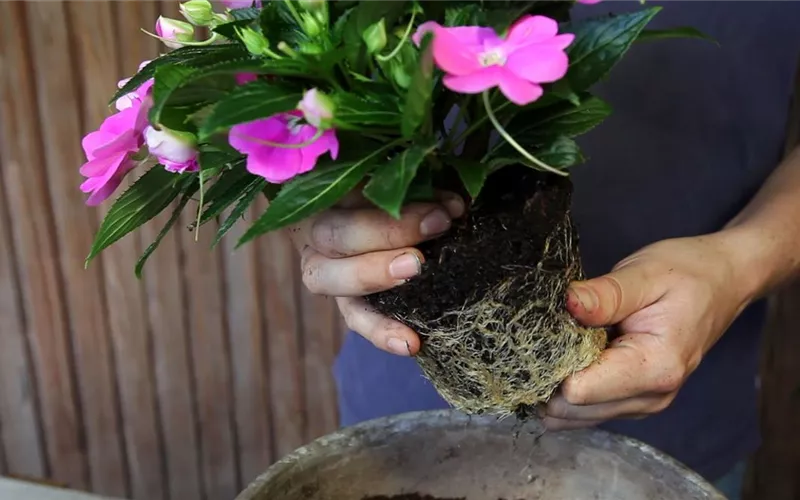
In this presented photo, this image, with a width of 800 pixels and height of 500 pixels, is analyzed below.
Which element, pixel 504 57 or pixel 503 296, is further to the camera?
pixel 503 296

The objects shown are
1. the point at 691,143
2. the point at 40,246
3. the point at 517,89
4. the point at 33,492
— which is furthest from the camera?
the point at 40,246

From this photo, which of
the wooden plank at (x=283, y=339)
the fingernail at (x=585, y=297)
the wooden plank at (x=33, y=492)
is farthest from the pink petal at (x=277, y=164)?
the wooden plank at (x=283, y=339)

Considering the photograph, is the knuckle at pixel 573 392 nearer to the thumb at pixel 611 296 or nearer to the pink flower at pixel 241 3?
the thumb at pixel 611 296

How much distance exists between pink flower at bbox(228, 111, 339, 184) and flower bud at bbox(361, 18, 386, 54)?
0.05 metres

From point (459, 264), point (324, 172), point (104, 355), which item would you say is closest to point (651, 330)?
A: point (459, 264)

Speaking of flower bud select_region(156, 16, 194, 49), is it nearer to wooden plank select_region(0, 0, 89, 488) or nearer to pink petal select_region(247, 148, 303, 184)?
pink petal select_region(247, 148, 303, 184)

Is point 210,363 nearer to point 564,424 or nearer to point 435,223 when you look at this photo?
point 564,424

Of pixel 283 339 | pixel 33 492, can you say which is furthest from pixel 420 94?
pixel 283 339

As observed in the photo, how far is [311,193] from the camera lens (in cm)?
42

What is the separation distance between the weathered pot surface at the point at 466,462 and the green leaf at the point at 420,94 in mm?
328

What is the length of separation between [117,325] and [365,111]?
1.11 metres

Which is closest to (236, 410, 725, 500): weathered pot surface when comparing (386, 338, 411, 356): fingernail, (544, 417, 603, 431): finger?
(544, 417, 603, 431): finger

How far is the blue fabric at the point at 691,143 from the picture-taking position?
0.75 m

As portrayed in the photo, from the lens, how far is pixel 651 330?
1.92ft
